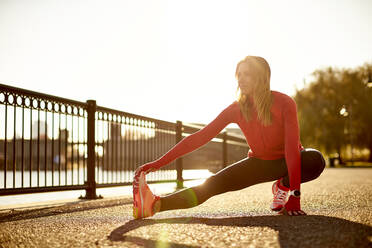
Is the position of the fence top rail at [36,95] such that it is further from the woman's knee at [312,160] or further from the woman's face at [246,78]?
the woman's knee at [312,160]

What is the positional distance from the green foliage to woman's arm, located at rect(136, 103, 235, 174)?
32.0 meters

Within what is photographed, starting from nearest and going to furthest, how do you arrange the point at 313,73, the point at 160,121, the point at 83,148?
the point at 83,148 < the point at 160,121 < the point at 313,73

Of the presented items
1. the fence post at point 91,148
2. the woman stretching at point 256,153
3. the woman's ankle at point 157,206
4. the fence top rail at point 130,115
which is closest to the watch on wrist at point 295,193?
the woman stretching at point 256,153

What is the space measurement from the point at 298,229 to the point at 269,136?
96 centimetres

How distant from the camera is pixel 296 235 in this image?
7.89ft

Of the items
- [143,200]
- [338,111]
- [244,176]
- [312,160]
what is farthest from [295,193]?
[338,111]

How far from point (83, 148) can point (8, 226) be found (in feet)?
9.22


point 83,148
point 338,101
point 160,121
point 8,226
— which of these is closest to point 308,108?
point 338,101

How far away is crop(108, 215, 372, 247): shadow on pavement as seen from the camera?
2223mm

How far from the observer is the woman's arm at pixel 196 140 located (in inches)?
126

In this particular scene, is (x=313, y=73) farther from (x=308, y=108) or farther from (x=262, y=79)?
(x=262, y=79)

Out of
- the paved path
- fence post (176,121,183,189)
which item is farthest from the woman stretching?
fence post (176,121,183,189)

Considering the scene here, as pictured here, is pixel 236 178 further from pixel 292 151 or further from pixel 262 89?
pixel 262 89

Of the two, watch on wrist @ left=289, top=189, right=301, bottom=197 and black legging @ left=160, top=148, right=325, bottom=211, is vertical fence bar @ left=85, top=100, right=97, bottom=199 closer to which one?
black legging @ left=160, top=148, right=325, bottom=211
